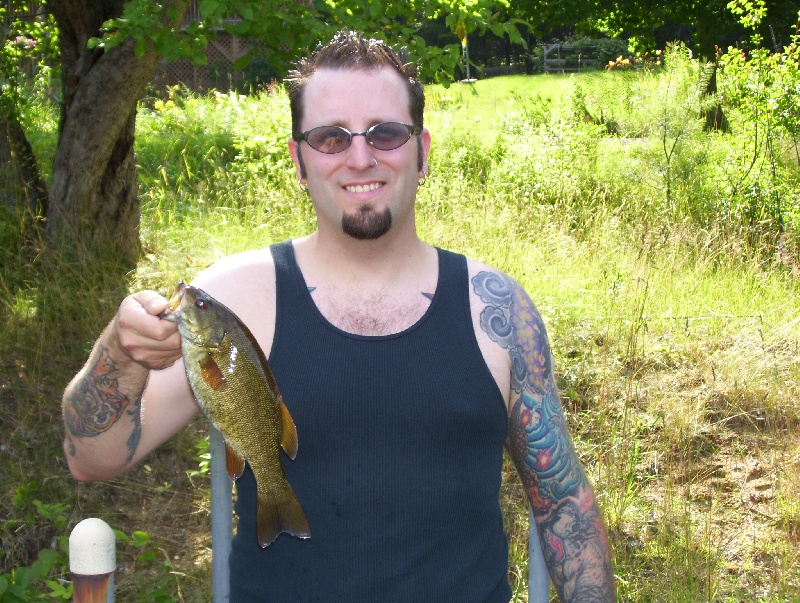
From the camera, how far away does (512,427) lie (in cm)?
253

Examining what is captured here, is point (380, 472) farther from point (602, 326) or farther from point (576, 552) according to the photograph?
point (602, 326)

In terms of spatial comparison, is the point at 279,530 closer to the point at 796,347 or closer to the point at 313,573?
the point at 313,573

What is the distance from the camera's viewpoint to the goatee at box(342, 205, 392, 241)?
8.13 ft

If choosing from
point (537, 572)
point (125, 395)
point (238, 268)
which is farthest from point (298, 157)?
point (537, 572)

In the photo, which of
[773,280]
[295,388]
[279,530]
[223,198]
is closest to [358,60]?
[295,388]

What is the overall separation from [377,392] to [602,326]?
446cm

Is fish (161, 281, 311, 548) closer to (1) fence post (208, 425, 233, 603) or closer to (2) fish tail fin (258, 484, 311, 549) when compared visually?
(2) fish tail fin (258, 484, 311, 549)

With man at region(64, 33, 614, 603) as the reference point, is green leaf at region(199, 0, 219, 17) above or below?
above

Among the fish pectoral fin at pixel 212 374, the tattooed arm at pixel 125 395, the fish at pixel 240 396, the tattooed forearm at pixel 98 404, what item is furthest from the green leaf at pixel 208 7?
the fish pectoral fin at pixel 212 374

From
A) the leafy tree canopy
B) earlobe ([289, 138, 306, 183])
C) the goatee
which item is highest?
the leafy tree canopy

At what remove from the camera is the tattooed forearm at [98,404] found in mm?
2102

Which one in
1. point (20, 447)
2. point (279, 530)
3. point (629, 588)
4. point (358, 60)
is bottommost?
point (629, 588)

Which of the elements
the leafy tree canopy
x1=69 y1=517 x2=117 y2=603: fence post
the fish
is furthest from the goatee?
the leafy tree canopy

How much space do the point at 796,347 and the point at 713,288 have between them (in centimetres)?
121
